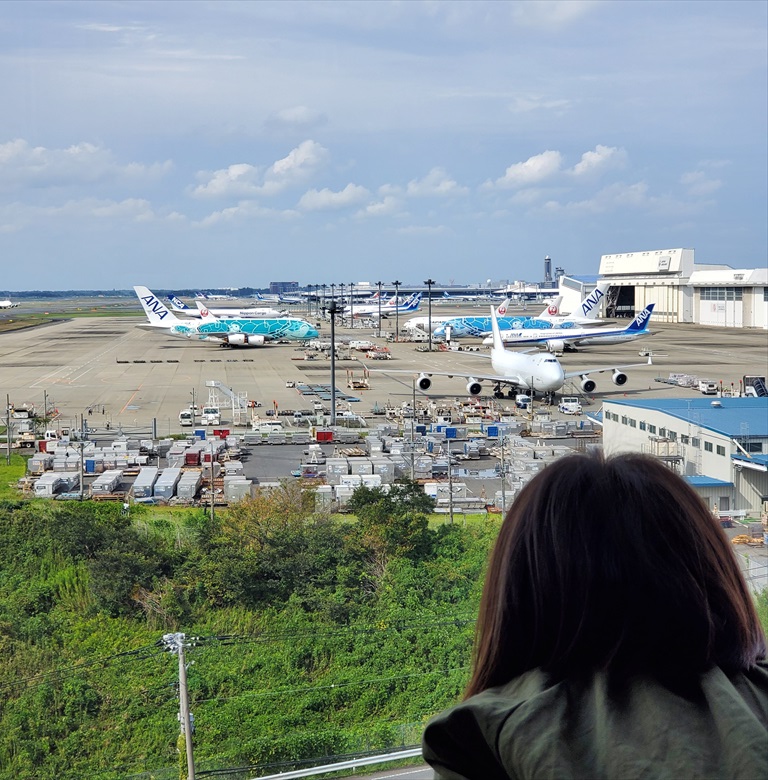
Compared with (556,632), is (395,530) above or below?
below

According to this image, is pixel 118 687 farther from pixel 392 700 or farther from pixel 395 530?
pixel 395 530

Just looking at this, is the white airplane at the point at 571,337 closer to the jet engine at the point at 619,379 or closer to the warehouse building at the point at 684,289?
the jet engine at the point at 619,379

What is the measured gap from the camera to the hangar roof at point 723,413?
2544 centimetres

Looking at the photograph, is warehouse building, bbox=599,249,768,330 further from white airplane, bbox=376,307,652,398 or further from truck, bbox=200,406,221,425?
truck, bbox=200,406,221,425

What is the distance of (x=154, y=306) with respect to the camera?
324ft

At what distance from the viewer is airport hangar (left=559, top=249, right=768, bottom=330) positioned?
107438 millimetres

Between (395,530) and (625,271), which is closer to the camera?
(395,530)

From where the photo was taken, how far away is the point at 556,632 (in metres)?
1.86

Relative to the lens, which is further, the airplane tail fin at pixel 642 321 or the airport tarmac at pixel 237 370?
the airplane tail fin at pixel 642 321

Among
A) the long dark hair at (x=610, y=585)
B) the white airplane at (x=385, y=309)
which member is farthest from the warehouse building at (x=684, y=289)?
the long dark hair at (x=610, y=585)

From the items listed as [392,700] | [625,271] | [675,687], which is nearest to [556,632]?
[675,687]

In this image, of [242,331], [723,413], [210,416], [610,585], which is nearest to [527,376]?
[210,416]

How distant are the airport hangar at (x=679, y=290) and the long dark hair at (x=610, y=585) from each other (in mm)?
108566

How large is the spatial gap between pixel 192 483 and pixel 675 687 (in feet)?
90.0
